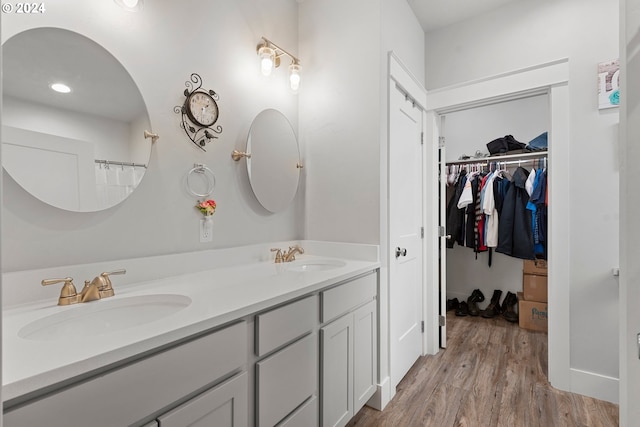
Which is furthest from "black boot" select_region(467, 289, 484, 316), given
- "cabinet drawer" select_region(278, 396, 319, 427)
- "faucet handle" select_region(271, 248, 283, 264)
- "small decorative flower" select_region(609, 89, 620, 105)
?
"cabinet drawer" select_region(278, 396, 319, 427)

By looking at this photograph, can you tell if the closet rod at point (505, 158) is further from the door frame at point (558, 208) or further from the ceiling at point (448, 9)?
the ceiling at point (448, 9)

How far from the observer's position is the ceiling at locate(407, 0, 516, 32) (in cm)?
237

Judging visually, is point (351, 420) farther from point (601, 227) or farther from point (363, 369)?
point (601, 227)

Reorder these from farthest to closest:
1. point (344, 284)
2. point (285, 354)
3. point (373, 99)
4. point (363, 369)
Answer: point (373, 99)
point (363, 369)
point (344, 284)
point (285, 354)

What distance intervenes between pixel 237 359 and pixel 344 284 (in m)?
0.69

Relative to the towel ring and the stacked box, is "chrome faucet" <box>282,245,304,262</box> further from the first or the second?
the stacked box

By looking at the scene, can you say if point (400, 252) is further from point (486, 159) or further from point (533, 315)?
point (486, 159)

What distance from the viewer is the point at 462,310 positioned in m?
3.65

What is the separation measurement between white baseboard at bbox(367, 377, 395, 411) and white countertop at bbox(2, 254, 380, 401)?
2.51 feet

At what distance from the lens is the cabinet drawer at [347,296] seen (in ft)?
4.93

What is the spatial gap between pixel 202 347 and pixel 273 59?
65.6 inches

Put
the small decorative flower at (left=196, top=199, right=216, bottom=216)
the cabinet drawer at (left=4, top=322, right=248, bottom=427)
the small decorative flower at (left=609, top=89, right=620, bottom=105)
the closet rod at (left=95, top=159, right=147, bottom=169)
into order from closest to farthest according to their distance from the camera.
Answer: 1. the cabinet drawer at (left=4, top=322, right=248, bottom=427)
2. the closet rod at (left=95, top=159, right=147, bottom=169)
3. the small decorative flower at (left=196, top=199, right=216, bottom=216)
4. the small decorative flower at (left=609, top=89, right=620, bottom=105)

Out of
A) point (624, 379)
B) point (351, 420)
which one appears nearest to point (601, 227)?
point (624, 379)

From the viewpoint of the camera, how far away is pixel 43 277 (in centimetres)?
111
